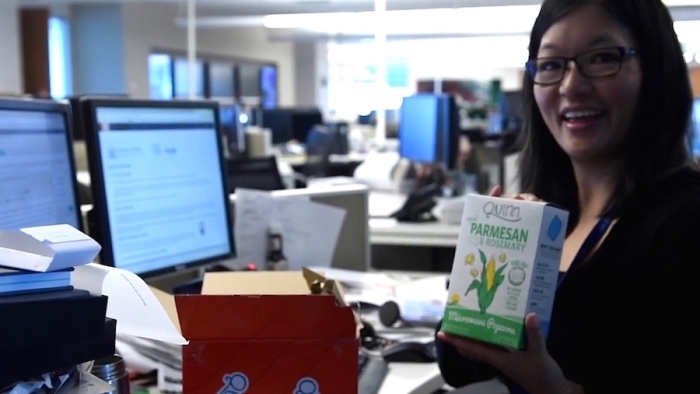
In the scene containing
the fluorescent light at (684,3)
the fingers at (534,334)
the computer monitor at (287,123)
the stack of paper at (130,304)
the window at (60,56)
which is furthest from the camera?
the window at (60,56)

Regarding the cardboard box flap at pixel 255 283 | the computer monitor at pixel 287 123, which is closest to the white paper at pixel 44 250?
the cardboard box flap at pixel 255 283

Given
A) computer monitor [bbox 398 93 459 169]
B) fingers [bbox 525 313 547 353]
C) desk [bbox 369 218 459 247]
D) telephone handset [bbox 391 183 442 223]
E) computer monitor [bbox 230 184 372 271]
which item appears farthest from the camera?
computer monitor [bbox 398 93 459 169]

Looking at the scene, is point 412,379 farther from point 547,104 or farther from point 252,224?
point 252,224

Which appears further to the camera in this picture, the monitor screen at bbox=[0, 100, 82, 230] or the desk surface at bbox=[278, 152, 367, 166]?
the desk surface at bbox=[278, 152, 367, 166]

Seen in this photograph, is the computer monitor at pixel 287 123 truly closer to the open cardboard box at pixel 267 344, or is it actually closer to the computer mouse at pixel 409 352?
the computer mouse at pixel 409 352

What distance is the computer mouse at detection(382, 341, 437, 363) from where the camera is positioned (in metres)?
1.57

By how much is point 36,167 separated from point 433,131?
115 inches

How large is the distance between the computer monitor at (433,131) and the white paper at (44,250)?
324 cm

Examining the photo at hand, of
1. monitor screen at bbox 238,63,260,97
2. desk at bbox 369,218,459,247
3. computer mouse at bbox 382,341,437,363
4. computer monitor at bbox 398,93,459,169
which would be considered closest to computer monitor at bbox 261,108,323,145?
monitor screen at bbox 238,63,260,97

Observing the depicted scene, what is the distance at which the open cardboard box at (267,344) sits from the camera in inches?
39.1

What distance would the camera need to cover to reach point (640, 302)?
47.4 inches

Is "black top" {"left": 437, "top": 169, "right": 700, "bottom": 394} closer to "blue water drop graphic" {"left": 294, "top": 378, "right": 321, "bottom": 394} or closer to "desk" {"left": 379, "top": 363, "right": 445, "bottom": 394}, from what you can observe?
"desk" {"left": 379, "top": 363, "right": 445, "bottom": 394}

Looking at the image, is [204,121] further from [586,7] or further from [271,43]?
[271,43]

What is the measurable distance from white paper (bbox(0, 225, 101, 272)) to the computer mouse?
33.8 inches
